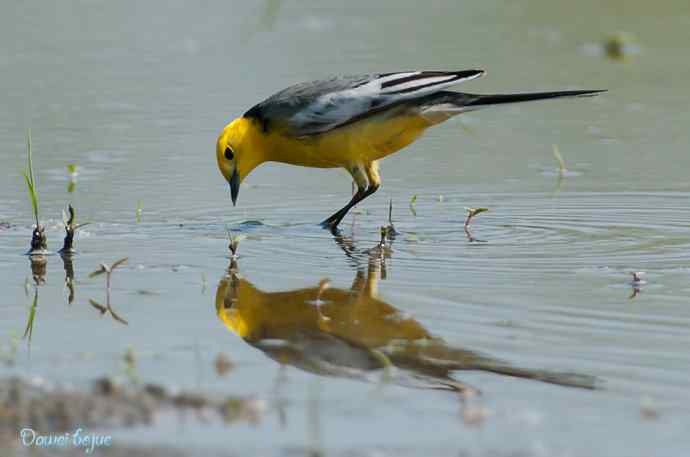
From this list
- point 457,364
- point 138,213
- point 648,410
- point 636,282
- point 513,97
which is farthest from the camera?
point 513,97

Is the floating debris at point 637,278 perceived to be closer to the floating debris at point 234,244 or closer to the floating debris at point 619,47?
the floating debris at point 234,244

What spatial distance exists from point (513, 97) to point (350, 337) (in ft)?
9.06

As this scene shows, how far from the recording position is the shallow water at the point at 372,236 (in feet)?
14.5

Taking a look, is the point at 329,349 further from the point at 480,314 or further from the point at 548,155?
the point at 548,155

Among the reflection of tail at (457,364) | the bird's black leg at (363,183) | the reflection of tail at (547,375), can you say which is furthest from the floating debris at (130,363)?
the bird's black leg at (363,183)

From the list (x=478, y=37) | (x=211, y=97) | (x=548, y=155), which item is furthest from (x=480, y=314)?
(x=478, y=37)

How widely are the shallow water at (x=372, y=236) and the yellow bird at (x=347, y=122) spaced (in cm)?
26

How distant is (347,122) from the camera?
812 centimetres

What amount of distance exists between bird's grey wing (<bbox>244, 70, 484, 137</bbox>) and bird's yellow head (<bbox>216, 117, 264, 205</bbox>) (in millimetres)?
124

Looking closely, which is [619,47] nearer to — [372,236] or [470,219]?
[470,219]

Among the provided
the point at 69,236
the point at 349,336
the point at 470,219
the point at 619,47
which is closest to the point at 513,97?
the point at 470,219

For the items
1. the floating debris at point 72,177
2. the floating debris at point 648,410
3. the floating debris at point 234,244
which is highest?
the floating debris at point 72,177

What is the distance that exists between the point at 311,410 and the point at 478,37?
31.4 feet

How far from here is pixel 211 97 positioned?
35.9 feet
